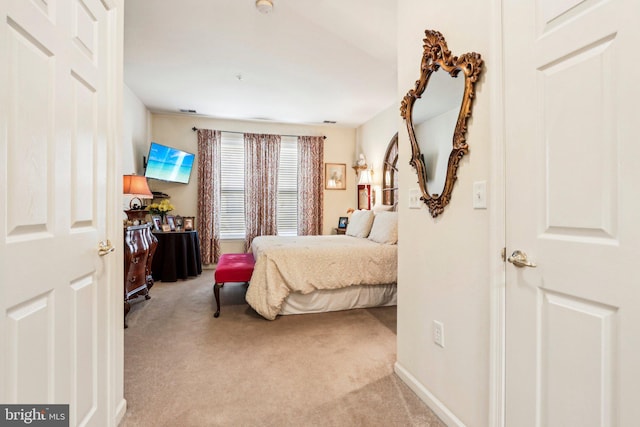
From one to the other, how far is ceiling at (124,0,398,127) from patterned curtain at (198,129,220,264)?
56 centimetres

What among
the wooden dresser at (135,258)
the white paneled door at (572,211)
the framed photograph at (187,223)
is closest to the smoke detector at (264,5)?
the white paneled door at (572,211)

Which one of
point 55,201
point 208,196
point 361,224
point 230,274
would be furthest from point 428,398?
point 208,196

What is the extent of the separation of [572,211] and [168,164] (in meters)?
5.23

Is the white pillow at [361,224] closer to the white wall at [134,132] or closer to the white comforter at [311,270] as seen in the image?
the white comforter at [311,270]

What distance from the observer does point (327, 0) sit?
96.3 inches

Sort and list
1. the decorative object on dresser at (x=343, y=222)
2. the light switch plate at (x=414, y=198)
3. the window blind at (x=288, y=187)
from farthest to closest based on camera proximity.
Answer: the window blind at (x=288, y=187), the decorative object on dresser at (x=343, y=222), the light switch plate at (x=414, y=198)

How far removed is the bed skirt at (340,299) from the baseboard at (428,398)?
1.29 metres

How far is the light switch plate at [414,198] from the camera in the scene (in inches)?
71.9

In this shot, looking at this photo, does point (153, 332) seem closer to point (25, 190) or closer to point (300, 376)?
point (300, 376)

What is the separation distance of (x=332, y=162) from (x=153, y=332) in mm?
4379

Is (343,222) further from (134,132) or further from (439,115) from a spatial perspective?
(439,115)

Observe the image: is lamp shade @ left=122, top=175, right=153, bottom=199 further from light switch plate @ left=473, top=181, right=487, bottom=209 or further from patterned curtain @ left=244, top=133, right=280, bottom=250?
light switch plate @ left=473, top=181, right=487, bottom=209

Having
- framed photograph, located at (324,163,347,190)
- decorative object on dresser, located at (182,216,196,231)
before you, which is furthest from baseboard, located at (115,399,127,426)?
framed photograph, located at (324,163,347,190)

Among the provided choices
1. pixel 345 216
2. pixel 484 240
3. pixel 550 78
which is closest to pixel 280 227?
pixel 345 216
